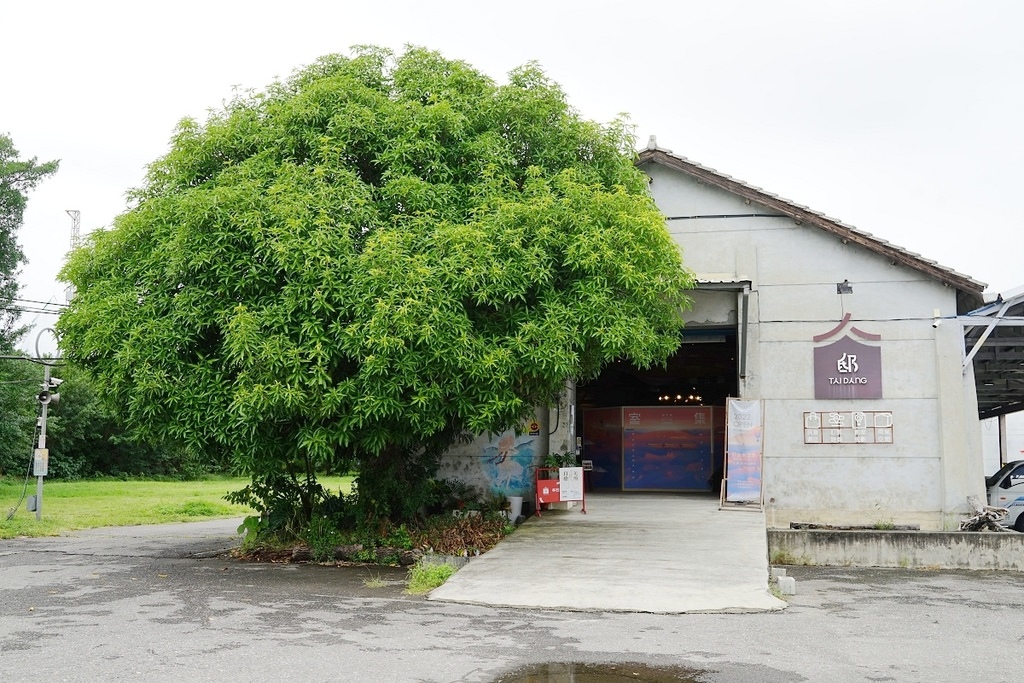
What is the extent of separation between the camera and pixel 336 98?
1384 cm

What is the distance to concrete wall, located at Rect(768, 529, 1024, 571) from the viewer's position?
14930mm

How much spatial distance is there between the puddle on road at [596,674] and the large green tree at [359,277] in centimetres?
472

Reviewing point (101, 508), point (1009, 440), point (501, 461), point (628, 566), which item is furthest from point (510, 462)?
point (1009, 440)

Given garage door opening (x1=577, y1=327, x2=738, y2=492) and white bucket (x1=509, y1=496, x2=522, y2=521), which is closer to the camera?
white bucket (x1=509, y1=496, x2=522, y2=521)

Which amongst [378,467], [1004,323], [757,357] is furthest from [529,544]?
[1004,323]

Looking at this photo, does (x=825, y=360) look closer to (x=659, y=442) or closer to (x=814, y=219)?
(x=814, y=219)

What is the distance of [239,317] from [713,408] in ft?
44.9

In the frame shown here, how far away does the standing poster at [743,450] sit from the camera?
1703 cm

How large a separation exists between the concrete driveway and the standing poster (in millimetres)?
517

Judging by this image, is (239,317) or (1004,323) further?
(1004,323)

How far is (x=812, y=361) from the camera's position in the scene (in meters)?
17.4

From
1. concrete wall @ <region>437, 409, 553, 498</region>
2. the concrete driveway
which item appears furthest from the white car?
concrete wall @ <region>437, 409, 553, 498</region>

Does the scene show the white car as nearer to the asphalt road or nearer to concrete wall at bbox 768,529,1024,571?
concrete wall at bbox 768,529,1024,571

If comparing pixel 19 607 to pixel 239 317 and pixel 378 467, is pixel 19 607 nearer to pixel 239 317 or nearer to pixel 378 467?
pixel 239 317
